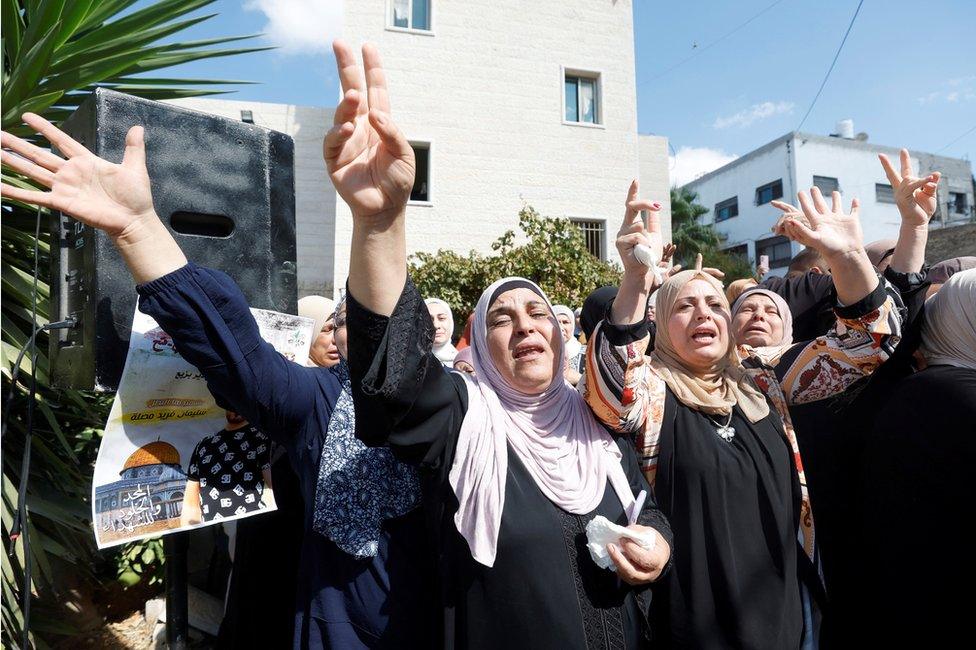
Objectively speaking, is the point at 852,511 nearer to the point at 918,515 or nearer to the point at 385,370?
the point at 918,515

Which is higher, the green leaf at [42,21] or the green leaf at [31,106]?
the green leaf at [42,21]

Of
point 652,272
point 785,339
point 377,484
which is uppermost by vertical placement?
point 652,272

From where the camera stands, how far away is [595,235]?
11.8 metres

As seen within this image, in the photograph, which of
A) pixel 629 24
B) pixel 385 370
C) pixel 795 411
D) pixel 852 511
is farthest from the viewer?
pixel 629 24

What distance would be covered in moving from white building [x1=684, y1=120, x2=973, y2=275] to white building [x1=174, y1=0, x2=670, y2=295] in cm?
1497

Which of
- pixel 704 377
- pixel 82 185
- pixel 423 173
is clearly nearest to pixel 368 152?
pixel 82 185

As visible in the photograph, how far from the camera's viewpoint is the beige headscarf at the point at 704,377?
80.7 inches

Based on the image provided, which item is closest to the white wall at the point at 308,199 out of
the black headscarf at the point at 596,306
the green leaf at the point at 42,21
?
the green leaf at the point at 42,21

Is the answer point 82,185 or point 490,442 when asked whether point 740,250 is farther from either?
point 82,185

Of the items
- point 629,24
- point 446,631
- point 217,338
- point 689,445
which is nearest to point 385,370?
point 217,338

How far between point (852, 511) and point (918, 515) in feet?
1.08

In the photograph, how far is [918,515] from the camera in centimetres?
197

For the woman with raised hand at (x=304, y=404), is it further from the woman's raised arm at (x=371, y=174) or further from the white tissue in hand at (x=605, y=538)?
the white tissue in hand at (x=605, y=538)

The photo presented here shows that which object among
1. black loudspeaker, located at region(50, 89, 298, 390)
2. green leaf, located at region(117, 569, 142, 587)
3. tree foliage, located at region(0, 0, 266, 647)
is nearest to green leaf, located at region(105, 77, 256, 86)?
tree foliage, located at region(0, 0, 266, 647)
